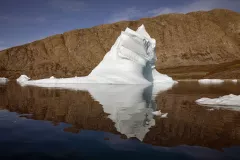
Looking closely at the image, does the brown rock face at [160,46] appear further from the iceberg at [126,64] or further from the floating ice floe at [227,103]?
the floating ice floe at [227,103]

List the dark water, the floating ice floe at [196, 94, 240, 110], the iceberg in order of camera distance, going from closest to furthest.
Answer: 1. the dark water
2. the floating ice floe at [196, 94, 240, 110]
3. the iceberg

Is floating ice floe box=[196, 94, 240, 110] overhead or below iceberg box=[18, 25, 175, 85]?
below

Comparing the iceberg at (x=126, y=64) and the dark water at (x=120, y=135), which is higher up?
the iceberg at (x=126, y=64)

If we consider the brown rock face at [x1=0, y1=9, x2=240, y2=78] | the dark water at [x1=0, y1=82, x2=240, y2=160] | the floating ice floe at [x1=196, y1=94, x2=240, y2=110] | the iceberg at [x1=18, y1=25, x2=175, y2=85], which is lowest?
the dark water at [x1=0, y1=82, x2=240, y2=160]

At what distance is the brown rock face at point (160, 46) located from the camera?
88.3 m

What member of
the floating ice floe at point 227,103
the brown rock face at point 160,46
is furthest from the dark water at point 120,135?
the brown rock face at point 160,46

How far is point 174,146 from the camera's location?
5.14 meters

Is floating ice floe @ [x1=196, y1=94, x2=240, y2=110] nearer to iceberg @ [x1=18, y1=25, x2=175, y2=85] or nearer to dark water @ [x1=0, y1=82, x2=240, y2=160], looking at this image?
dark water @ [x1=0, y1=82, x2=240, y2=160]

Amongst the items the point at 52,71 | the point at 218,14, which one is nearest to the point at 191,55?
the point at 218,14

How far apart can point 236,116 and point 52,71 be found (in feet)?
276

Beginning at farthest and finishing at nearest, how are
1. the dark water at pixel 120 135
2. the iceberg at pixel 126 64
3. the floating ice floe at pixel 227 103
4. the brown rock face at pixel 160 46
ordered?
the brown rock face at pixel 160 46 → the iceberg at pixel 126 64 → the floating ice floe at pixel 227 103 → the dark water at pixel 120 135

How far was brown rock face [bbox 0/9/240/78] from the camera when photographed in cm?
8831

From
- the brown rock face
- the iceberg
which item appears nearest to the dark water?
the iceberg

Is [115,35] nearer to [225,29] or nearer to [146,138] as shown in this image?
[225,29]
